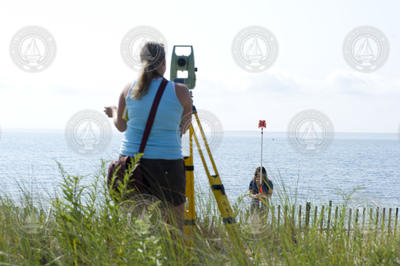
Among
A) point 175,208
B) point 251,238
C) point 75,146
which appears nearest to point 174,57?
point 175,208

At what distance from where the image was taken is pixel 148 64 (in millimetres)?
2529

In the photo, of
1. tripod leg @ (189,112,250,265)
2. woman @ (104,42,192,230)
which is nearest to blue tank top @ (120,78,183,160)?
woman @ (104,42,192,230)

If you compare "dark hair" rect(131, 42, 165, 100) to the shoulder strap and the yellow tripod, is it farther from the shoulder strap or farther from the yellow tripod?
the yellow tripod

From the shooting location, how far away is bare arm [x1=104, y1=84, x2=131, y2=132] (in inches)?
104

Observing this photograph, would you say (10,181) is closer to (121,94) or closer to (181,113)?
(121,94)

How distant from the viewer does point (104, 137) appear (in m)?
5.02

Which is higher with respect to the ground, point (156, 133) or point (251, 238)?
point (156, 133)

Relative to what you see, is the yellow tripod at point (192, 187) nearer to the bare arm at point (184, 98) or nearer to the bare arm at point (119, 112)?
the bare arm at point (184, 98)

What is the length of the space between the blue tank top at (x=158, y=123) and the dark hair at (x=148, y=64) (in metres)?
0.03

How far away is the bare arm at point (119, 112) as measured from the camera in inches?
104

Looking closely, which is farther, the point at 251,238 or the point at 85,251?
the point at 251,238

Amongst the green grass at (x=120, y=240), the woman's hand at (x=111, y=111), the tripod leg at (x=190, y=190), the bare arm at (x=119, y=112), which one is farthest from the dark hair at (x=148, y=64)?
the tripod leg at (x=190, y=190)

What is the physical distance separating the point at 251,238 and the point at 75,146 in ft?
11.1

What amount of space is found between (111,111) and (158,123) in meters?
0.47
